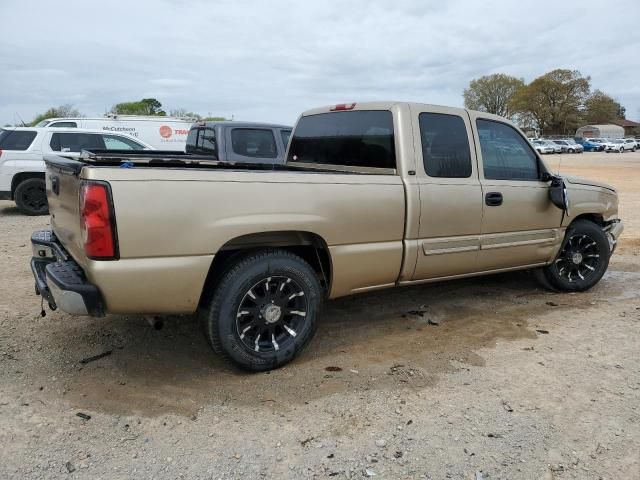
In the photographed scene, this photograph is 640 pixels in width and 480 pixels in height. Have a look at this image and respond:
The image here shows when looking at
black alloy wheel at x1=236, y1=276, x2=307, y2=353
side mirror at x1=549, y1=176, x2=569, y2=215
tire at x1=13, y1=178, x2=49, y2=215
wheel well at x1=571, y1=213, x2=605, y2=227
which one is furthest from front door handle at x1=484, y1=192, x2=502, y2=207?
tire at x1=13, y1=178, x2=49, y2=215

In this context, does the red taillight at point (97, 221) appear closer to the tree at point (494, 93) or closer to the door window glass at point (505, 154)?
the door window glass at point (505, 154)

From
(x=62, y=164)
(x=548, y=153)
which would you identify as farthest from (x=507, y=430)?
(x=548, y=153)

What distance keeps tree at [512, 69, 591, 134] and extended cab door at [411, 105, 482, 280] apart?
8274 centimetres

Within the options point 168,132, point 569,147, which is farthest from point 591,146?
A: point 168,132

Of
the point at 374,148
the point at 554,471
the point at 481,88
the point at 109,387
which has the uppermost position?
the point at 481,88

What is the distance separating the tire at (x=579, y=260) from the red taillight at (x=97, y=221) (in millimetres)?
4144

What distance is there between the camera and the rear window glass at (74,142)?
10.5 metres

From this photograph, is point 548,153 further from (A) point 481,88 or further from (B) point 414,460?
(B) point 414,460

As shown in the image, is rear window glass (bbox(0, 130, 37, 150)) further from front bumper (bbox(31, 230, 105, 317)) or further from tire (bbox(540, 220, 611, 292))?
tire (bbox(540, 220, 611, 292))

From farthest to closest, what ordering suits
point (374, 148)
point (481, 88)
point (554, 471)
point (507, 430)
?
point (481, 88)
point (374, 148)
point (507, 430)
point (554, 471)

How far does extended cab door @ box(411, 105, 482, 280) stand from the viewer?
13.5 feet

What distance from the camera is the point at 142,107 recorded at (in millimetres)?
50688

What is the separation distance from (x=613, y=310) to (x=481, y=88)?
3491 inches

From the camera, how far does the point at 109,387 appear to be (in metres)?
3.39
